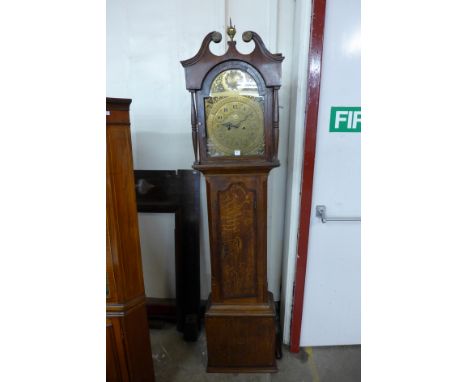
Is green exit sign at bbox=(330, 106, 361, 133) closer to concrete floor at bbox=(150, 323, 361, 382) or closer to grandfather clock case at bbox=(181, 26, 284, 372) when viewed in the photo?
grandfather clock case at bbox=(181, 26, 284, 372)

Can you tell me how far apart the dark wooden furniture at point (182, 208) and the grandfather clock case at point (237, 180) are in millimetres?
324

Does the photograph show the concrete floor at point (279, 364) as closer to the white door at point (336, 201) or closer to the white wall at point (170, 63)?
the white door at point (336, 201)

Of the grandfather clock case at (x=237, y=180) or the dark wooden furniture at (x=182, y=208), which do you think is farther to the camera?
the dark wooden furniture at (x=182, y=208)

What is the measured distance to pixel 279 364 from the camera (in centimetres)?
150

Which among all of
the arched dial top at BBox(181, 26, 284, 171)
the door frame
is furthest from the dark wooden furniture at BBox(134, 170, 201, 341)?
the door frame

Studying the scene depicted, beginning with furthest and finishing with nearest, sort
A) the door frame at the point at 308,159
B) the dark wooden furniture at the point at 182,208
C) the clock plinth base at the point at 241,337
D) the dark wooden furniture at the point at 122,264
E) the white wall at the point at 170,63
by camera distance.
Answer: the dark wooden furniture at the point at 182,208 → the white wall at the point at 170,63 → the clock plinth base at the point at 241,337 → the door frame at the point at 308,159 → the dark wooden furniture at the point at 122,264

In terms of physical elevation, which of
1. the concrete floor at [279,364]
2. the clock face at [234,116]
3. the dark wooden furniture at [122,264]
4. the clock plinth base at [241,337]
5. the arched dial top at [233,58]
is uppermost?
the arched dial top at [233,58]

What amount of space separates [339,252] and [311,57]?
998mm

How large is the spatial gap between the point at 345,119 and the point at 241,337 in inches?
48.2

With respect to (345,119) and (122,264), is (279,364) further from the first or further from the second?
(345,119)

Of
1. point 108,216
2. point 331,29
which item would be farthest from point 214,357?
point 331,29

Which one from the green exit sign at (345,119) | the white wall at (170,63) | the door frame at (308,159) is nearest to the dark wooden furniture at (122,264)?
the white wall at (170,63)

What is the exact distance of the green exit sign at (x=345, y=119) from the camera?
4.16 ft

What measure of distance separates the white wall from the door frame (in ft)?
0.95
